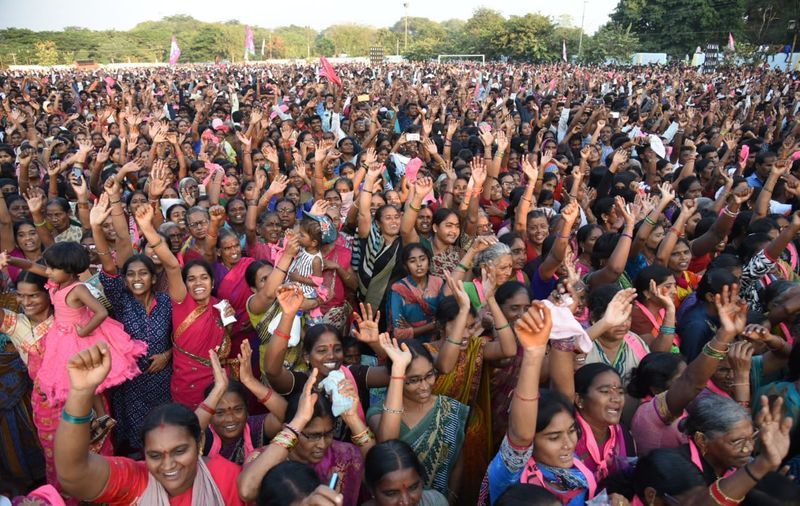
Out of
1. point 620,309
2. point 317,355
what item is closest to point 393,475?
point 317,355

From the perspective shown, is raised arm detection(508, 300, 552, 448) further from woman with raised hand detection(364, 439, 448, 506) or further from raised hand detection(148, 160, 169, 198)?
raised hand detection(148, 160, 169, 198)

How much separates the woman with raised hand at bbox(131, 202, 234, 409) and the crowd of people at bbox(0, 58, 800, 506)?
0.01 metres

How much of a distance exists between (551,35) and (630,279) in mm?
36790

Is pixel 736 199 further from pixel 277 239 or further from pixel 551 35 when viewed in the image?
pixel 551 35

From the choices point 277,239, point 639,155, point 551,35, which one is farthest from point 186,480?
point 551,35

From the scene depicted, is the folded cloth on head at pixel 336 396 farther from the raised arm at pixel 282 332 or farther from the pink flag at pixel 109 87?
the pink flag at pixel 109 87

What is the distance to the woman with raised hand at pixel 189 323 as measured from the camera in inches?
121

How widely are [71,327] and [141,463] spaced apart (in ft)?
3.96

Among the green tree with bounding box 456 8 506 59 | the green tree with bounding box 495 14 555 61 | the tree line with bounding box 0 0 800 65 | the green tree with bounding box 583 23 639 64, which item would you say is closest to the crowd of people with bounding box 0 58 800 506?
the green tree with bounding box 583 23 639 64

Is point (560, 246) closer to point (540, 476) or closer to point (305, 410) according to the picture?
point (540, 476)

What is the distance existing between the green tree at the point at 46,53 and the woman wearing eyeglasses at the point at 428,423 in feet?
164

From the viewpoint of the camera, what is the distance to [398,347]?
7.87 feet

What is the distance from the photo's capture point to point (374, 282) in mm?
3832

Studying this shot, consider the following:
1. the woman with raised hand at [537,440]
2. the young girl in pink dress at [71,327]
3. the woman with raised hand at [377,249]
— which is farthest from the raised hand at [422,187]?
the young girl in pink dress at [71,327]
